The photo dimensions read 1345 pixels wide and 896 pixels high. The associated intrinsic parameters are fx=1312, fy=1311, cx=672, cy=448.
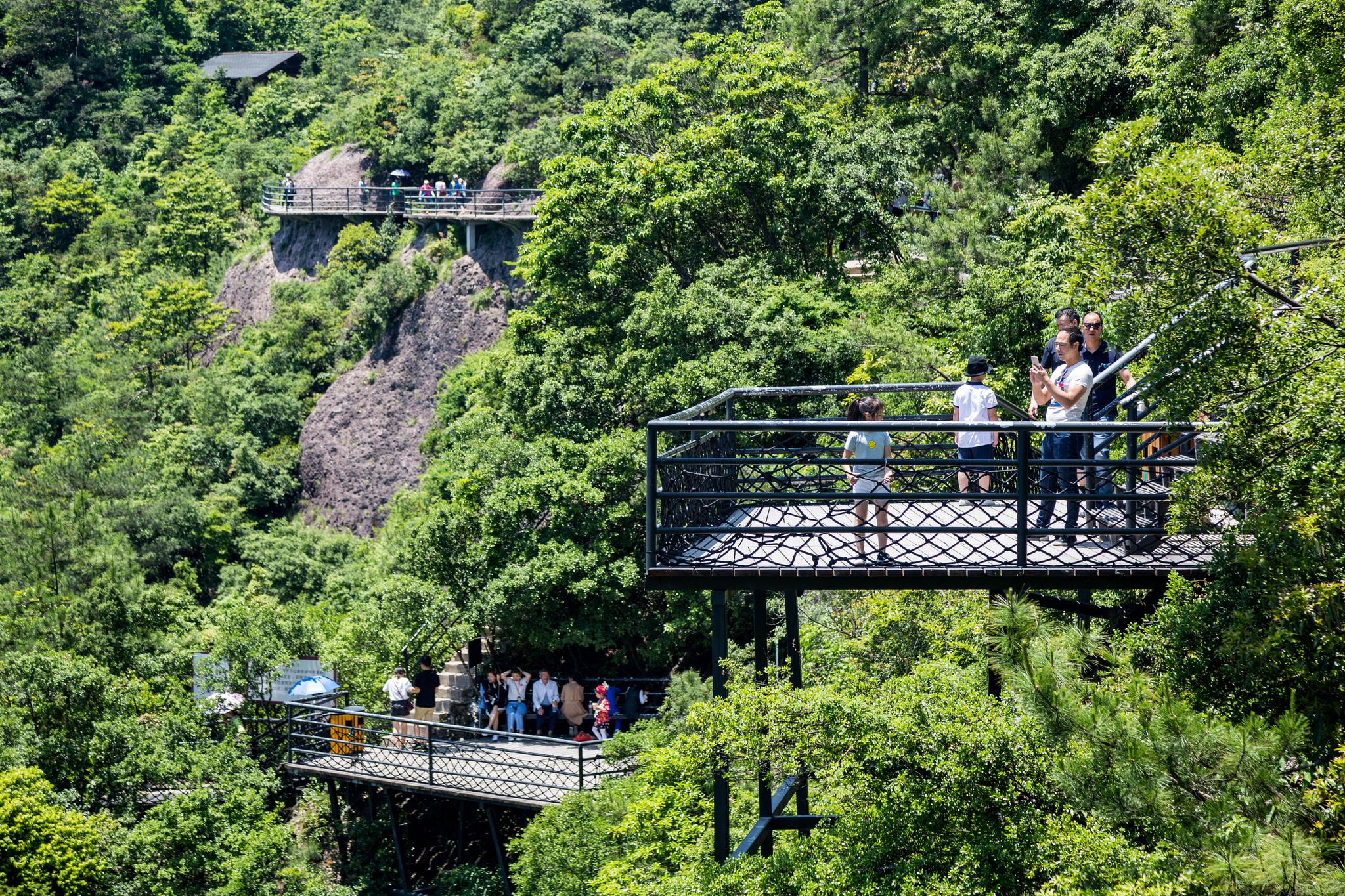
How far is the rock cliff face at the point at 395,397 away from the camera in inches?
1624

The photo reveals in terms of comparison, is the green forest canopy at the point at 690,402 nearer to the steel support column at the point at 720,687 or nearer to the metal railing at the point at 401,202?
the steel support column at the point at 720,687

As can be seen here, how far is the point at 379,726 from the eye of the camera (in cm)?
2347

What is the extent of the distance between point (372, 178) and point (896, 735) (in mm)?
44824

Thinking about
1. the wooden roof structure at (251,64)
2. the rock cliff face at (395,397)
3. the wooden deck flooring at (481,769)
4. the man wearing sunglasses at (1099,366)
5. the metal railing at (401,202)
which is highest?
the wooden roof structure at (251,64)

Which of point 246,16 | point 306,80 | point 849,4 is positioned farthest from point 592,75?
point 246,16

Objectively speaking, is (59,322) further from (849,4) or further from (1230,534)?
(1230,534)

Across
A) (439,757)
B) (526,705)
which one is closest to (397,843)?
(439,757)

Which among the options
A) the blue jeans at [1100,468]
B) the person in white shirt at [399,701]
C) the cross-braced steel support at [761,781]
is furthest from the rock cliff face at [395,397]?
the blue jeans at [1100,468]

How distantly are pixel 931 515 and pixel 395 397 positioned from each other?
36890 mm

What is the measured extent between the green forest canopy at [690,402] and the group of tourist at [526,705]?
918 millimetres

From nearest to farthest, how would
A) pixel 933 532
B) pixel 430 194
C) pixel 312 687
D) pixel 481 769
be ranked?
pixel 933 532
pixel 481 769
pixel 312 687
pixel 430 194

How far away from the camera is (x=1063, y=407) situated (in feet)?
26.7

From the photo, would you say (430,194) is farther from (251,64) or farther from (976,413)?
(976,413)

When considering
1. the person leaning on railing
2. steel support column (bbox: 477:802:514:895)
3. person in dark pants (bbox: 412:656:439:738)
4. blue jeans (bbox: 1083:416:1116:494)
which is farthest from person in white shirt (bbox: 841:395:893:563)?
person in dark pants (bbox: 412:656:439:738)
